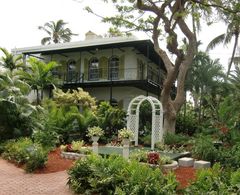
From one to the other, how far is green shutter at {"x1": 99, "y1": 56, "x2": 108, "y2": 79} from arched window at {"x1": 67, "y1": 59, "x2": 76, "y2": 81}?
7.36 ft

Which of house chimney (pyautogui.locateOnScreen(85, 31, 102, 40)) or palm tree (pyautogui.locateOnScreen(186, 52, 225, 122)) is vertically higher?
house chimney (pyautogui.locateOnScreen(85, 31, 102, 40))

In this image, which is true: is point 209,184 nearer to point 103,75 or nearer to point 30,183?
point 30,183

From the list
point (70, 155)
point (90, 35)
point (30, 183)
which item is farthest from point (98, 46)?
point (30, 183)

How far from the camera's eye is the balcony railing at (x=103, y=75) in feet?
87.5

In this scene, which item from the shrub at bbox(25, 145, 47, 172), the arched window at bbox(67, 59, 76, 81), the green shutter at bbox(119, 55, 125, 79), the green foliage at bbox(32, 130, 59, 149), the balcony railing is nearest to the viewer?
the shrub at bbox(25, 145, 47, 172)

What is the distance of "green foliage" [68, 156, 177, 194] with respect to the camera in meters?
6.96

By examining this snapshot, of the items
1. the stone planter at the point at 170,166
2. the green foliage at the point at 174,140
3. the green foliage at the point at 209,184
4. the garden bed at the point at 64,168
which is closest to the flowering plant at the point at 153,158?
the stone planter at the point at 170,166

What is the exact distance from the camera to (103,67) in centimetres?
2825

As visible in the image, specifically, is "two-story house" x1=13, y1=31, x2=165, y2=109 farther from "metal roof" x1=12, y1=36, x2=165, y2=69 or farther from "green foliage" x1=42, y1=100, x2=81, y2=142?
"green foliage" x1=42, y1=100, x2=81, y2=142

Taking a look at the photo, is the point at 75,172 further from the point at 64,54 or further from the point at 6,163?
the point at 64,54

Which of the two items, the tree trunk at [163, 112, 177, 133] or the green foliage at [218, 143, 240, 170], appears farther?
the tree trunk at [163, 112, 177, 133]

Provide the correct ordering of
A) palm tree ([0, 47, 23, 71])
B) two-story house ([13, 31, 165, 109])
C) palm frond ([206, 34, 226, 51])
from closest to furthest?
palm tree ([0, 47, 23, 71]), two-story house ([13, 31, 165, 109]), palm frond ([206, 34, 226, 51])

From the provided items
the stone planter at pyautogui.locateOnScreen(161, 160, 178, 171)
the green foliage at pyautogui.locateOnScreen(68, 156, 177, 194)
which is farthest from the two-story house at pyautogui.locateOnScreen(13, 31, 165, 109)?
the green foliage at pyautogui.locateOnScreen(68, 156, 177, 194)

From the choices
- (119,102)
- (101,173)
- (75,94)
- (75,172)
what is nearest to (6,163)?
(75,172)
